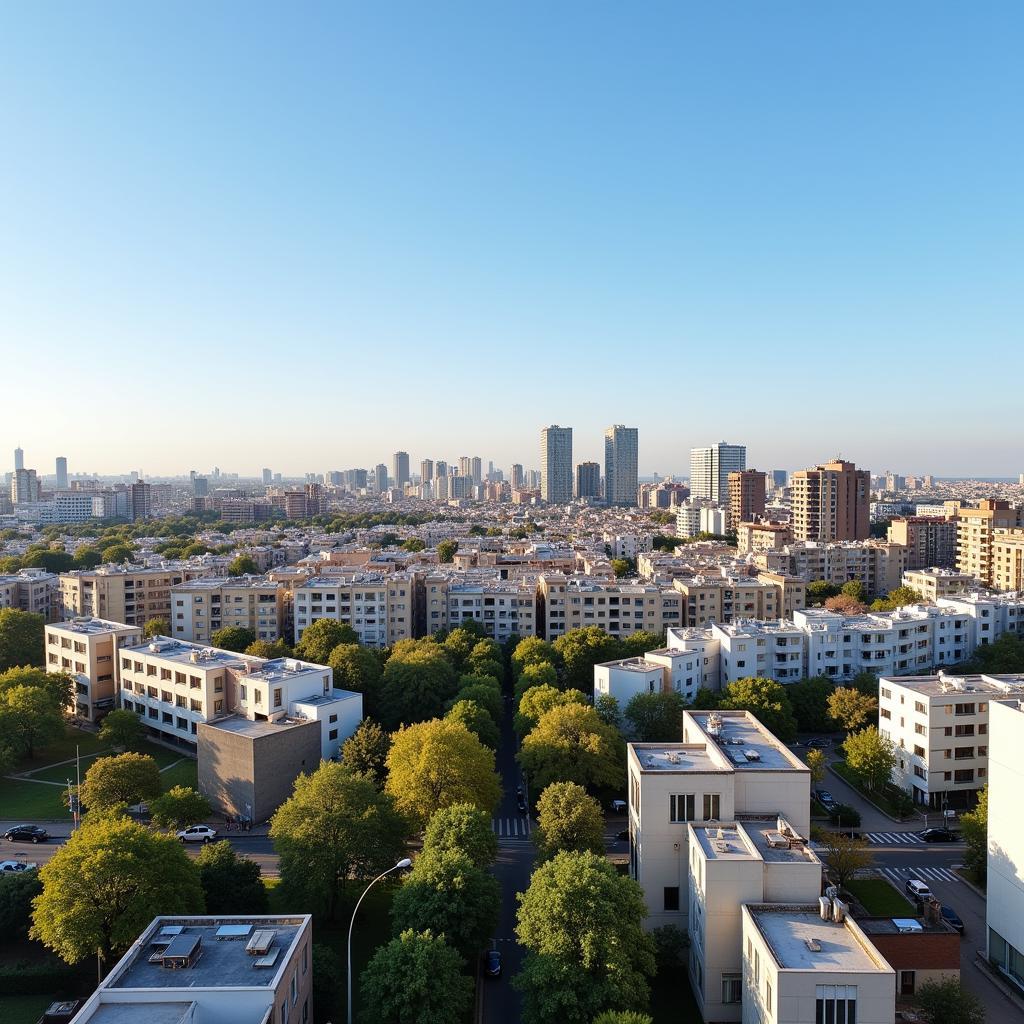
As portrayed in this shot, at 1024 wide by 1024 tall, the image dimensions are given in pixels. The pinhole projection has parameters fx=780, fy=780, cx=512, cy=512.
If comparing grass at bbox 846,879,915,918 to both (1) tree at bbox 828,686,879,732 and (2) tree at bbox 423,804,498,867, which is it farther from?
(1) tree at bbox 828,686,879,732

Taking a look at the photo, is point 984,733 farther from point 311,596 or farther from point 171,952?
point 311,596

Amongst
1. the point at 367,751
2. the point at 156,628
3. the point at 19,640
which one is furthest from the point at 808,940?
the point at 19,640

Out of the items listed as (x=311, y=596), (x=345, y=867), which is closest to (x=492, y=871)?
(x=345, y=867)

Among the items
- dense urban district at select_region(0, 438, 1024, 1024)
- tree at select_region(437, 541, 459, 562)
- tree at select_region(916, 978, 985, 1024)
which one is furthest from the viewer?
tree at select_region(437, 541, 459, 562)

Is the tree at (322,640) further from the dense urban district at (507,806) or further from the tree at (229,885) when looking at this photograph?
the tree at (229,885)

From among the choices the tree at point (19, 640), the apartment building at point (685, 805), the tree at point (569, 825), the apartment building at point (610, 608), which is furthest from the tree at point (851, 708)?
the tree at point (19, 640)

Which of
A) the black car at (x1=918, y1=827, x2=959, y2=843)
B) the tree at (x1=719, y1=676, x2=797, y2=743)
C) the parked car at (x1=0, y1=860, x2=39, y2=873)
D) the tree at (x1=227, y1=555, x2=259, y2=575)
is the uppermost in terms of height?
the tree at (x1=227, y1=555, x2=259, y2=575)

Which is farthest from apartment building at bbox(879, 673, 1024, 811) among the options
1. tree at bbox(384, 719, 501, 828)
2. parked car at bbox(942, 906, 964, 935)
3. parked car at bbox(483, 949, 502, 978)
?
parked car at bbox(483, 949, 502, 978)
